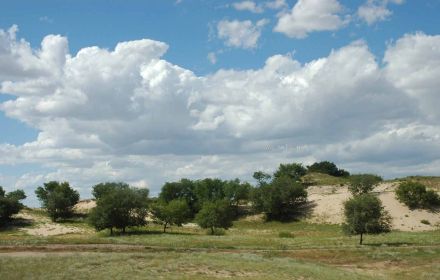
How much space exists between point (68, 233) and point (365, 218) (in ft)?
170

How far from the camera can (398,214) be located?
10069 cm

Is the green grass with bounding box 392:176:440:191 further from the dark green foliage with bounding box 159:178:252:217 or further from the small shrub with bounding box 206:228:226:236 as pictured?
the small shrub with bounding box 206:228:226:236

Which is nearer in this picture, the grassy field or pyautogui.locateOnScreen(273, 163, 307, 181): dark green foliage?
the grassy field

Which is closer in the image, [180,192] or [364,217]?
[364,217]

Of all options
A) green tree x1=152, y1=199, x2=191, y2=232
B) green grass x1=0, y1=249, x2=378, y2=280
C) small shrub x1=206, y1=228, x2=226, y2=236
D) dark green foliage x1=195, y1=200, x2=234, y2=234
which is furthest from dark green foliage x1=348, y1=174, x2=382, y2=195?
green grass x1=0, y1=249, x2=378, y2=280

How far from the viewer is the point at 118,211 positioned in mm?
84938

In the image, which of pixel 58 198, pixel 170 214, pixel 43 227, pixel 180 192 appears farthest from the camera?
pixel 180 192

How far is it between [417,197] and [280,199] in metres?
28.5

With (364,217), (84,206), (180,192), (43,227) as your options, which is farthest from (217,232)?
(84,206)

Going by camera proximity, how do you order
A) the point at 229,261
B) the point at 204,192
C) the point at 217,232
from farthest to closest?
the point at 204,192
the point at 217,232
the point at 229,261

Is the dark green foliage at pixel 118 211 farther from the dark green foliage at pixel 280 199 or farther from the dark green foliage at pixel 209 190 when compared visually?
the dark green foliage at pixel 209 190

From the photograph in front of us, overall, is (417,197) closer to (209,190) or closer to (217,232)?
(217,232)

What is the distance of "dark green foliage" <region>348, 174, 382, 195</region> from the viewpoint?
114562 mm

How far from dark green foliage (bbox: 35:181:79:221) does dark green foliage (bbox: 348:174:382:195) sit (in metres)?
64.1
